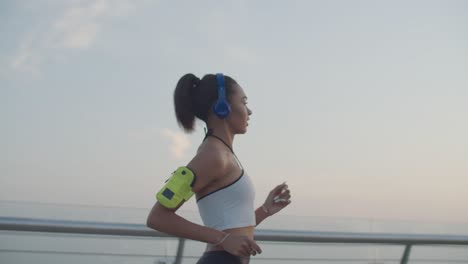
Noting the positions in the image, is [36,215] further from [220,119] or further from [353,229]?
[353,229]

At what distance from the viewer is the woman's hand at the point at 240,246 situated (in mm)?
2121

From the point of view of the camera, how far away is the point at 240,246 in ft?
7.02

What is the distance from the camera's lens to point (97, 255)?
3555 millimetres

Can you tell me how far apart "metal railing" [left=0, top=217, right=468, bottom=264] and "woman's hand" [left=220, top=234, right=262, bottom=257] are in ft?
4.63

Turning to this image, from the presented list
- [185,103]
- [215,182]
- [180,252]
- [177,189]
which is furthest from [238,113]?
[180,252]

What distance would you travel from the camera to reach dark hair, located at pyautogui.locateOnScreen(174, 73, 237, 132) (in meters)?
2.45

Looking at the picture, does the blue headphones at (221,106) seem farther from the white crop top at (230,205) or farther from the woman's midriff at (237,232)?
the woman's midriff at (237,232)

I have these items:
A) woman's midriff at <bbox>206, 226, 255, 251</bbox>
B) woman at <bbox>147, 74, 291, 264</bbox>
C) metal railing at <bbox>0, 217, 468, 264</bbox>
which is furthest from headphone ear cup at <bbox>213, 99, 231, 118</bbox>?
metal railing at <bbox>0, 217, 468, 264</bbox>

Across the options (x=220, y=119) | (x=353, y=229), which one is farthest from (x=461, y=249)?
(x=220, y=119)

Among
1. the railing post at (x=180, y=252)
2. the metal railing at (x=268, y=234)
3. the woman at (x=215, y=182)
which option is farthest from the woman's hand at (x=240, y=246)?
the railing post at (x=180, y=252)

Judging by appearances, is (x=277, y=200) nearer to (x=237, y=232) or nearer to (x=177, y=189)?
(x=237, y=232)

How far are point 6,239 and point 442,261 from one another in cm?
315

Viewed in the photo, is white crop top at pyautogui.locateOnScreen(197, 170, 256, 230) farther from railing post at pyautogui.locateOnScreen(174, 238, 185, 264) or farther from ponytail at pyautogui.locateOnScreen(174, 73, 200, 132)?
railing post at pyautogui.locateOnScreen(174, 238, 185, 264)

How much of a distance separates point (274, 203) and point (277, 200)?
2 centimetres
